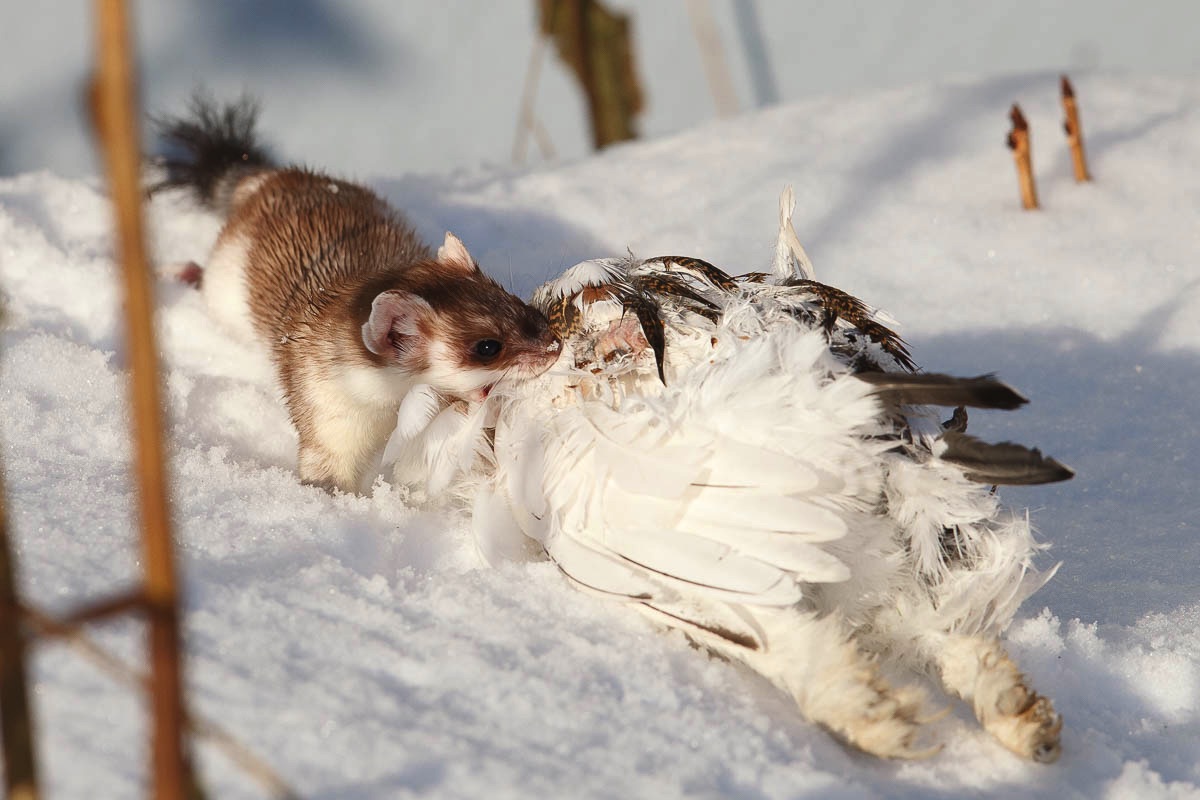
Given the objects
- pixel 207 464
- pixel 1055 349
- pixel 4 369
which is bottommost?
pixel 1055 349

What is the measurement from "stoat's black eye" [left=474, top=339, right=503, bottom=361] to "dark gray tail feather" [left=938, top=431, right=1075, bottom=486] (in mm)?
Answer: 734

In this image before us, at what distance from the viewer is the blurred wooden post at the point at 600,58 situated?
13.4 ft

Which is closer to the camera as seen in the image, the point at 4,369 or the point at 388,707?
the point at 388,707

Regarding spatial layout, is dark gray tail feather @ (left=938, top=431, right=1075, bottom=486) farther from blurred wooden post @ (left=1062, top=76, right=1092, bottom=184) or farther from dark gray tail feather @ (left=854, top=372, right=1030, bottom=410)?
blurred wooden post @ (left=1062, top=76, right=1092, bottom=184)

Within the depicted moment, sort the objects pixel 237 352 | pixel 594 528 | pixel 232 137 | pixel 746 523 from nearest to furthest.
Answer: pixel 746 523 < pixel 594 528 < pixel 237 352 < pixel 232 137

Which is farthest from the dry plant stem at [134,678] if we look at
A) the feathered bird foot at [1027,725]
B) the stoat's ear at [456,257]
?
the stoat's ear at [456,257]

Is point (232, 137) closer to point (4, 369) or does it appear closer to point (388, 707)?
point (4, 369)

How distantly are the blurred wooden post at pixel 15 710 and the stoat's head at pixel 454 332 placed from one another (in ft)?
3.58

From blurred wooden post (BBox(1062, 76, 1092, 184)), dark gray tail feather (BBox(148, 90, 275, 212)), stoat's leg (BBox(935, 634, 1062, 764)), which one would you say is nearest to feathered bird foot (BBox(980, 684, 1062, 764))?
stoat's leg (BBox(935, 634, 1062, 764))

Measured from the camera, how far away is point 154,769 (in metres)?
0.72

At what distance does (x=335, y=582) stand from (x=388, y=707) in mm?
300

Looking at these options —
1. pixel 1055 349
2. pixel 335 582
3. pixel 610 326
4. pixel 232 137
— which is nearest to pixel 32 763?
pixel 335 582

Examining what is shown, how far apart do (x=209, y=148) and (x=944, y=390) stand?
220 centimetres

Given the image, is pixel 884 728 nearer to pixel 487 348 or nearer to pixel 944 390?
pixel 944 390
